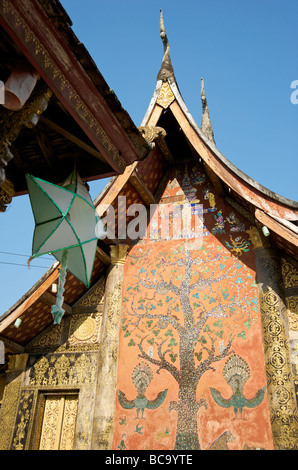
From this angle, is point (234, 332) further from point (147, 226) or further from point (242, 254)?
point (147, 226)

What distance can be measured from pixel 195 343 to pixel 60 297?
272 cm

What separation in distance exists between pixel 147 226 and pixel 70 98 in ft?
13.0

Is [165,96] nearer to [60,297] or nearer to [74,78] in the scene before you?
[74,78]

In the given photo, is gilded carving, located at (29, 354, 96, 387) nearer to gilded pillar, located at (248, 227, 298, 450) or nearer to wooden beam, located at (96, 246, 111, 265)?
wooden beam, located at (96, 246, 111, 265)

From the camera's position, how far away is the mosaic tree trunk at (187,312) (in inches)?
210

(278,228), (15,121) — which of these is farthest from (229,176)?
(15,121)

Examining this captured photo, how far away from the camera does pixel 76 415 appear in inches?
219

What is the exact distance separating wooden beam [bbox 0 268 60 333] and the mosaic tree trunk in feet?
3.56

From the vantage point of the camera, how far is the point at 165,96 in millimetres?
6594

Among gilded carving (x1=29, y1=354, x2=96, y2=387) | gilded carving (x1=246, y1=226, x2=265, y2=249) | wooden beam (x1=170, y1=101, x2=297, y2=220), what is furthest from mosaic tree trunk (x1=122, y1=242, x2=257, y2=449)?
wooden beam (x1=170, y1=101, x2=297, y2=220)

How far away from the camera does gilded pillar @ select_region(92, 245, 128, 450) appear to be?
5309 mm

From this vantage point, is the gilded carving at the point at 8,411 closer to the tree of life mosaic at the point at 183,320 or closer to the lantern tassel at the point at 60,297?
the tree of life mosaic at the point at 183,320

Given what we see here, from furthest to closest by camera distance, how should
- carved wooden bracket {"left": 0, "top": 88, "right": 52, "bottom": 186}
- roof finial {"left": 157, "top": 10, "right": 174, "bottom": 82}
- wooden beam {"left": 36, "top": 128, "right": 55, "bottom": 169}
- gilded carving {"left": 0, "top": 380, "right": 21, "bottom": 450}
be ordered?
1. roof finial {"left": 157, "top": 10, "right": 174, "bottom": 82}
2. gilded carving {"left": 0, "top": 380, "right": 21, "bottom": 450}
3. wooden beam {"left": 36, "top": 128, "right": 55, "bottom": 169}
4. carved wooden bracket {"left": 0, "top": 88, "right": 52, "bottom": 186}

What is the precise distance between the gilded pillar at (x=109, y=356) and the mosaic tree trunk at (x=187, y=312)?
0.53ft
